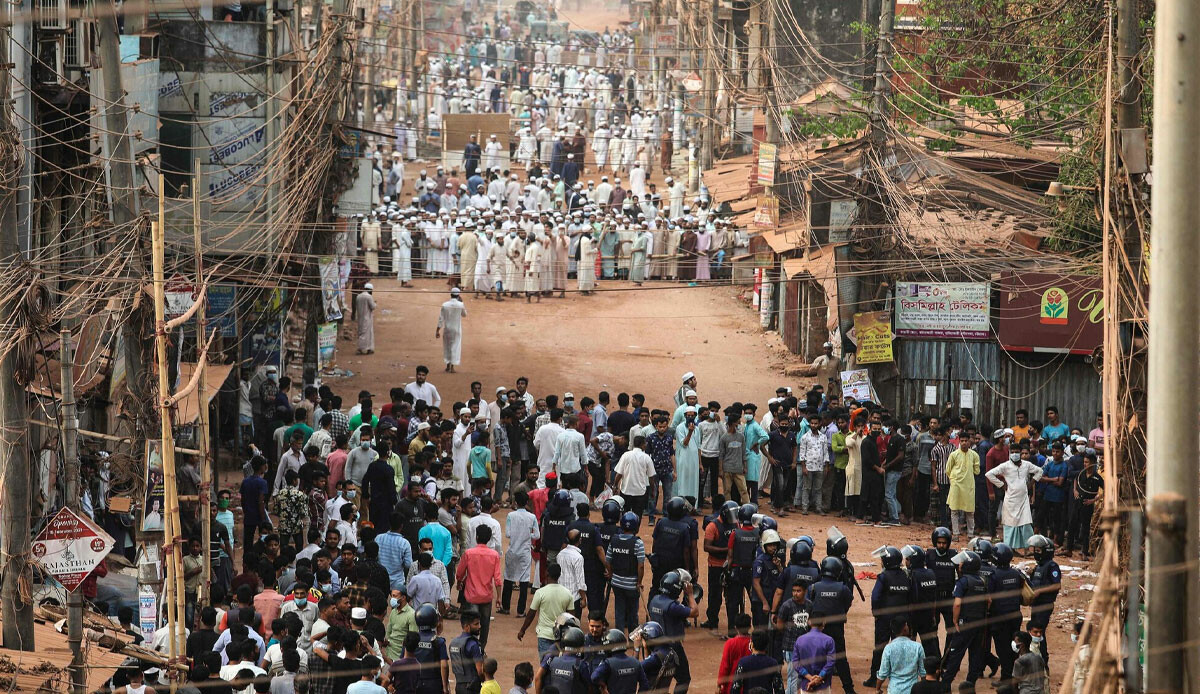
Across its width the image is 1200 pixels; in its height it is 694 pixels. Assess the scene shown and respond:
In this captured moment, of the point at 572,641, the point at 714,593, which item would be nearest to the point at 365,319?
the point at 714,593

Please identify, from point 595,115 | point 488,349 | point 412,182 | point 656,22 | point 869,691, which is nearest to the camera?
point 869,691

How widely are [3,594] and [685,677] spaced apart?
5.29m

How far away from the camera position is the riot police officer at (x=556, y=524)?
15.1 metres

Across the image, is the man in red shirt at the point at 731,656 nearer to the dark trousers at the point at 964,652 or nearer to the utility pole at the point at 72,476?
the dark trousers at the point at 964,652

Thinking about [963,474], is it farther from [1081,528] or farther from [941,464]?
[1081,528]

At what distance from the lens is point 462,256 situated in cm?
2836

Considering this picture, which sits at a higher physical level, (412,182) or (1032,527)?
(412,182)

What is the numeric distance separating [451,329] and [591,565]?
10421mm

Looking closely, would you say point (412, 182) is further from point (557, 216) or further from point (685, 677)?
point (685, 677)

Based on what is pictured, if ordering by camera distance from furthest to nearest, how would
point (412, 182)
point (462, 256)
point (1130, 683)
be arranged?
point (412, 182)
point (462, 256)
point (1130, 683)

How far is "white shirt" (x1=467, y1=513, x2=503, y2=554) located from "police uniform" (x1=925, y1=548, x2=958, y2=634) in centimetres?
379

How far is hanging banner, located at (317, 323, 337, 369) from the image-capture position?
22.8m

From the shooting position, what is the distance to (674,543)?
1465 cm

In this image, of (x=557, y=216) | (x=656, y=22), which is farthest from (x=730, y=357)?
(x=656, y=22)
